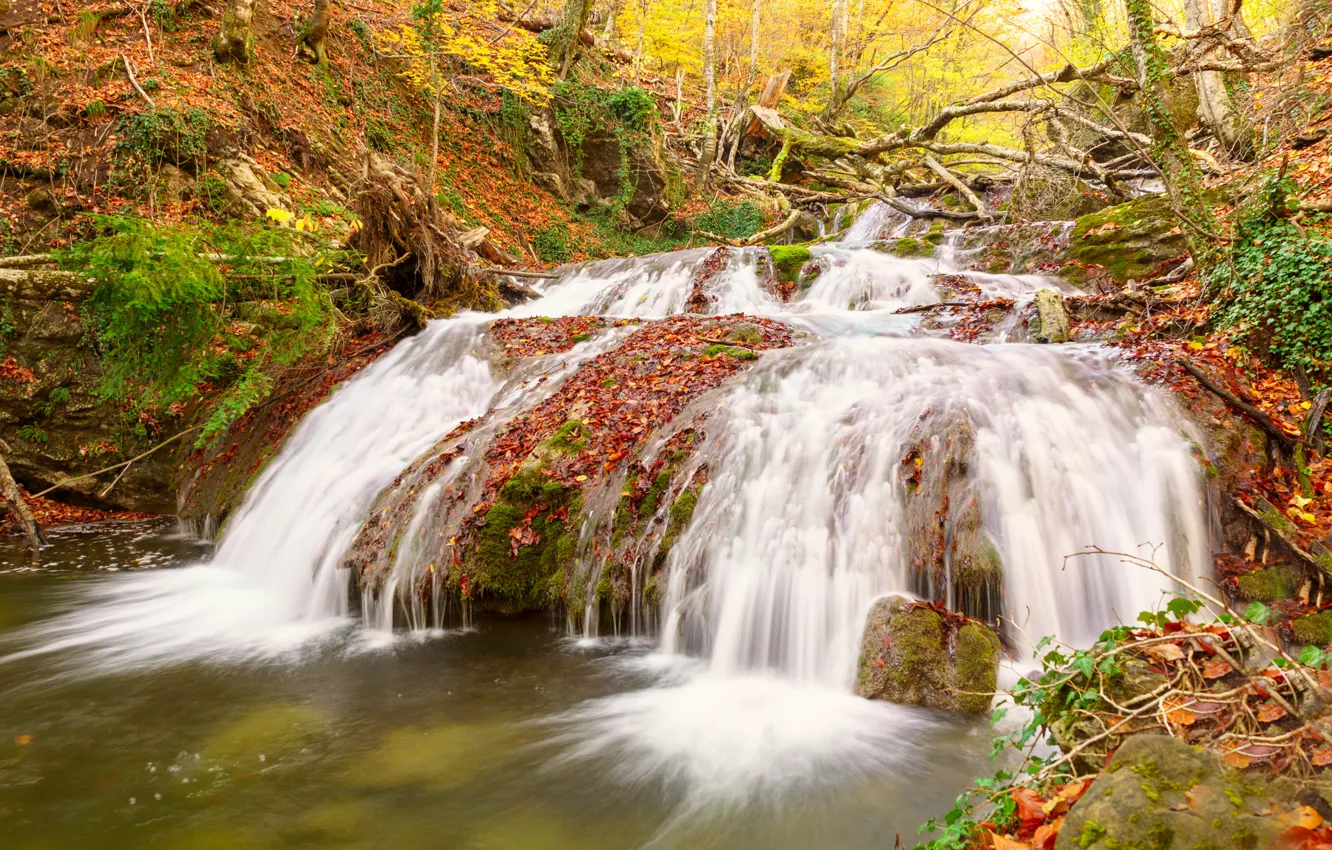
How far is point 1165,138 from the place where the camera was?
6742mm

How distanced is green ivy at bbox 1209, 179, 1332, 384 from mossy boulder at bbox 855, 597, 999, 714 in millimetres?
3849

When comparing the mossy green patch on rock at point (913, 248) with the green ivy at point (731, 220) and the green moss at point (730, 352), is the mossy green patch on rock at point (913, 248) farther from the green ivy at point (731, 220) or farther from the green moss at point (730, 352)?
the green moss at point (730, 352)

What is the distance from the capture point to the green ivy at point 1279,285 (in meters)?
5.06

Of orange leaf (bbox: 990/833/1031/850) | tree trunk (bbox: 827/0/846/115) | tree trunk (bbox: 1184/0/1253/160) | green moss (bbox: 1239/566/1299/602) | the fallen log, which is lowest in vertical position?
orange leaf (bbox: 990/833/1031/850)

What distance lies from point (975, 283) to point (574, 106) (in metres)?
13.4

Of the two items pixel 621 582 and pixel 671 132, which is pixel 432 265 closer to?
pixel 621 582

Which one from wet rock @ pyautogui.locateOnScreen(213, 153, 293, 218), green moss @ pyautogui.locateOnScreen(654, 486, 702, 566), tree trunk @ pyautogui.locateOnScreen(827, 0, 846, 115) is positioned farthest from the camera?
tree trunk @ pyautogui.locateOnScreen(827, 0, 846, 115)

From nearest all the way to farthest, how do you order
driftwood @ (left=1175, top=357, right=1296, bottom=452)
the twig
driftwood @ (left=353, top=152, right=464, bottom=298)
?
driftwood @ (left=1175, top=357, right=1296, bottom=452), driftwood @ (left=353, top=152, right=464, bottom=298), the twig

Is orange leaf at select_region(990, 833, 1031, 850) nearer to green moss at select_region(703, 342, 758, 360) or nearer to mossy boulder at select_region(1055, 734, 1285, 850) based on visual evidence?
mossy boulder at select_region(1055, 734, 1285, 850)

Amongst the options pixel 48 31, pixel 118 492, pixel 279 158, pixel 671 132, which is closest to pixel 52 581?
pixel 118 492

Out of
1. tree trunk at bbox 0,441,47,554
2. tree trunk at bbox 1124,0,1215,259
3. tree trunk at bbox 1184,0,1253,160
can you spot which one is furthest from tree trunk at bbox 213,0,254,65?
tree trunk at bbox 1184,0,1253,160

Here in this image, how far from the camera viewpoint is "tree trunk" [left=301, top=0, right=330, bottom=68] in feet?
46.2

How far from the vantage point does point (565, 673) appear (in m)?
4.35

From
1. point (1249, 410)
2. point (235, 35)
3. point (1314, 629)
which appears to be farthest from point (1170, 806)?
point (235, 35)
